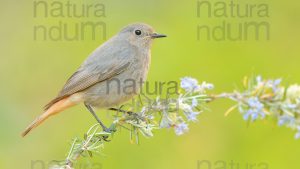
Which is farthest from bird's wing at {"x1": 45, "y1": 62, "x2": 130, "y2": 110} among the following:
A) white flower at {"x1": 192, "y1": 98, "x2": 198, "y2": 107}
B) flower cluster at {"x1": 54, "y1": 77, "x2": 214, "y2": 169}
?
white flower at {"x1": 192, "y1": 98, "x2": 198, "y2": 107}

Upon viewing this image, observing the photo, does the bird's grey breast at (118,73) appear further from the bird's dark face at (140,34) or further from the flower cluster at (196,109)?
the flower cluster at (196,109)

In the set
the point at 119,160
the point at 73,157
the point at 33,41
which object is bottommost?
the point at 119,160

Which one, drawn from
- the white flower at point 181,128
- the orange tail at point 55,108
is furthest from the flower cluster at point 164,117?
the orange tail at point 55,108

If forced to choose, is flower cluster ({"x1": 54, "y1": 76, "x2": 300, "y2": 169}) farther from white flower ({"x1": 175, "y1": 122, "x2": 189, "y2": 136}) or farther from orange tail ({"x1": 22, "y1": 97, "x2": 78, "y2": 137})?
orange tail ({"x1": 22, "y1": 97, "x2": 78, "y2": 137})

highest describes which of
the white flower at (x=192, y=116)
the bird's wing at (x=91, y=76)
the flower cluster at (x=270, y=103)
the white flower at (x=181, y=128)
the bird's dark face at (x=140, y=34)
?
the bird's dark face at (x=140, y=34)

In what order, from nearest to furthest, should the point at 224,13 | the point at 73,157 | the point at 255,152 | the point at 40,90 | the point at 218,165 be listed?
the point at 73,157 < the point at 218,165 < the point at 255,152 < the point at 40,90 < the point at 224,13

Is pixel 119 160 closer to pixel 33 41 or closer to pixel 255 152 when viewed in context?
pixel 255 152

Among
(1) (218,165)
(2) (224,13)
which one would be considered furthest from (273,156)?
(2) (224,13)
